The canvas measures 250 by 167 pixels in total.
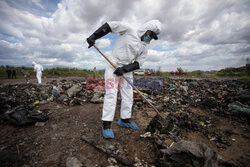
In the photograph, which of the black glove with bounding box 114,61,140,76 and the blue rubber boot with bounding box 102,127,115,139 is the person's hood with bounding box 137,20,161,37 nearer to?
the black glove with bounding box 114,61,140,76

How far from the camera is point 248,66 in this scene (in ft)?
40.6

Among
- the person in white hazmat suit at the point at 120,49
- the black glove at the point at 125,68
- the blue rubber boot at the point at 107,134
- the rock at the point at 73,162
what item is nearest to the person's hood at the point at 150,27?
the person in white hazmat suit at the point at 120,49

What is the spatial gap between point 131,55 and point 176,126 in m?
1.92

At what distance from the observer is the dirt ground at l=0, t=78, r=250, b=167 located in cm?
155

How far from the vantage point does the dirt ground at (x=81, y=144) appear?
60.9 inches

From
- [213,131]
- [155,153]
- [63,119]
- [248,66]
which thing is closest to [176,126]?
[213,131]

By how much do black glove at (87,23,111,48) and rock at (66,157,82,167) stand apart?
2.12 meters

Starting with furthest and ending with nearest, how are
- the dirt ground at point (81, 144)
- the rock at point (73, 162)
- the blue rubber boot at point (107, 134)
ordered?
the blue rubber boot at point (107, 134)
the dirt ground at point (81, 144)
the rock at point (73, 162)

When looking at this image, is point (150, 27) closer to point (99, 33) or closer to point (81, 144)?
point (99, 33)

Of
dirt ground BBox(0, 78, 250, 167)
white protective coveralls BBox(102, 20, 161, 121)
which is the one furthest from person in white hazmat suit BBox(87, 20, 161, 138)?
dirt ground BBox(0, 78, 250, 167)

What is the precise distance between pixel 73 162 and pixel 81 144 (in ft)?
1.36

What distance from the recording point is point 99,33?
7.11 feet

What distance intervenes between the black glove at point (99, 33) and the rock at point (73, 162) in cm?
212

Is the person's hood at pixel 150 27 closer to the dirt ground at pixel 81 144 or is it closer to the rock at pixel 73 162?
the dirt ground at pixel 81 144
